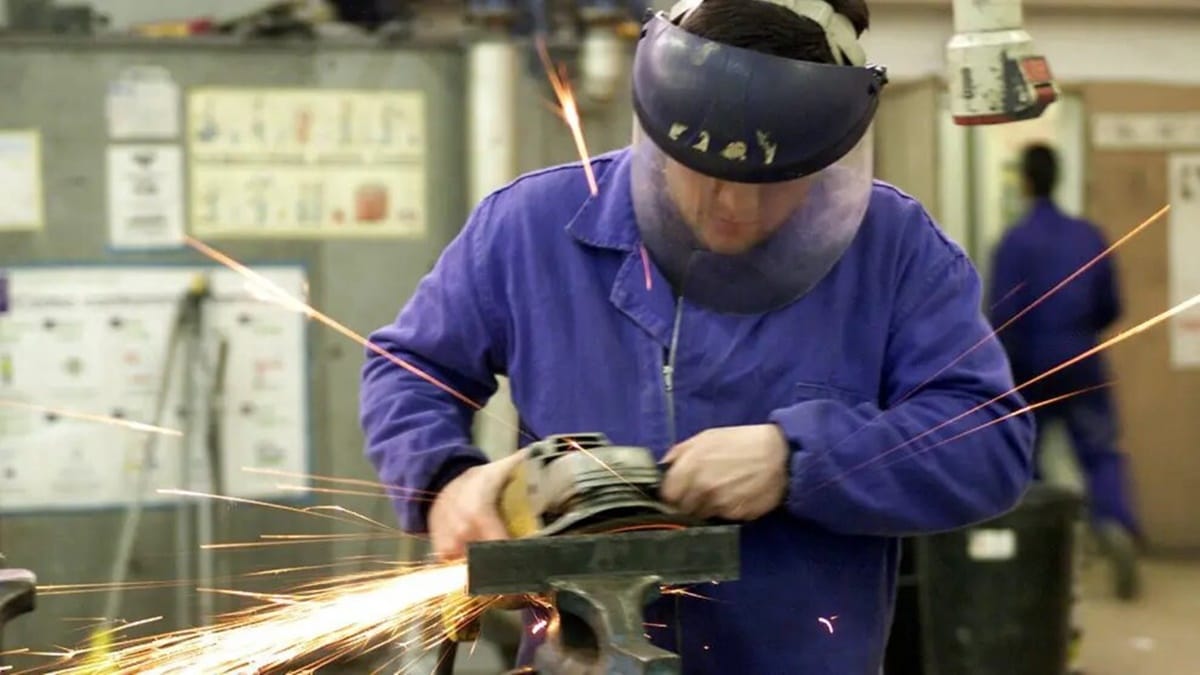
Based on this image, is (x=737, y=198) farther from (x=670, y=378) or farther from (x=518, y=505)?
(x=518, y=505)

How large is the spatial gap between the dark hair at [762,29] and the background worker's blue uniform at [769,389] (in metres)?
0.28

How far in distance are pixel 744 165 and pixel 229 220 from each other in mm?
3525

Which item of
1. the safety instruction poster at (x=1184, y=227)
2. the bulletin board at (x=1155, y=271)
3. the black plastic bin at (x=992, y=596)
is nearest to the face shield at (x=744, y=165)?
the black plastic bin at (x=992, y=596)

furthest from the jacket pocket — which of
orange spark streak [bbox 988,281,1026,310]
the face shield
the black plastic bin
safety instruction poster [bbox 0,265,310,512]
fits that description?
orange spark streak [bbox 988,281,1026,310]

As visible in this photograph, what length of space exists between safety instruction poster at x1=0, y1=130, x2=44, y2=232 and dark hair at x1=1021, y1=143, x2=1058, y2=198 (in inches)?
128

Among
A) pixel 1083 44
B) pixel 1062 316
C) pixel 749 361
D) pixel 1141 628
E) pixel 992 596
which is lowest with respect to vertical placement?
pixel 1141 628

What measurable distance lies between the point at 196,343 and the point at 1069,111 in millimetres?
3743

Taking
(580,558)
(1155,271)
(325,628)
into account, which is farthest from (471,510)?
(1155,271)

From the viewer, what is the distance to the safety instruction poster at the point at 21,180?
15.8 feet

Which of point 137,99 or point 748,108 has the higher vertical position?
point 137,99

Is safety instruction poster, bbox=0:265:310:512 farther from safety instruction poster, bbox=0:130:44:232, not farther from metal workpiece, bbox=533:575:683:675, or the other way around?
metal workpiece, bbox=533:575:683:675

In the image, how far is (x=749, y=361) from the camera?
183 centimetres

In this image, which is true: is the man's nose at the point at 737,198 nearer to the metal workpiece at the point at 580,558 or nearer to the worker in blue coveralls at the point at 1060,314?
the metal workpiece at the point at 580,558

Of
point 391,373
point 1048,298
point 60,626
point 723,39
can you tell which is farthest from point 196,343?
point 723,39
